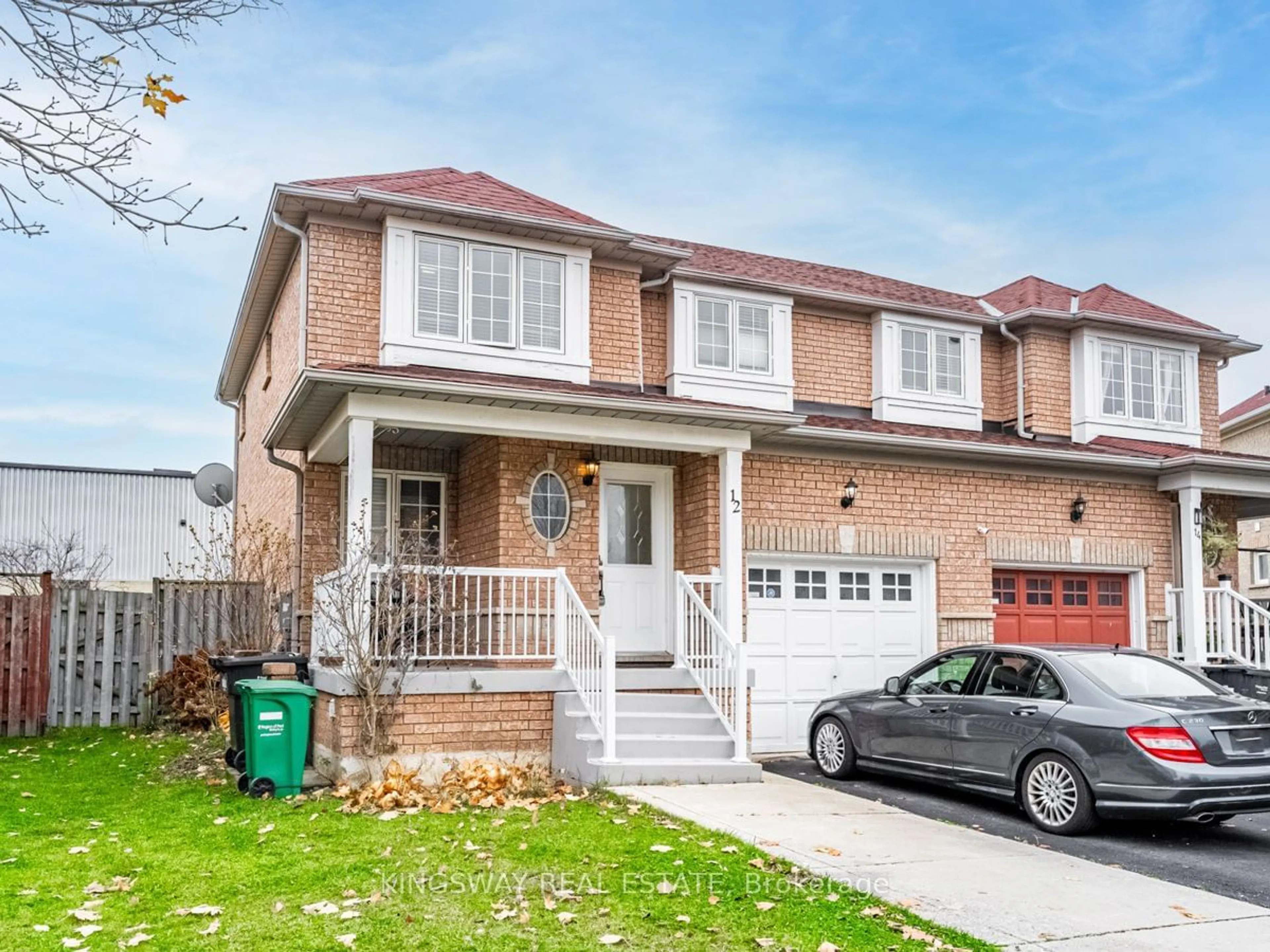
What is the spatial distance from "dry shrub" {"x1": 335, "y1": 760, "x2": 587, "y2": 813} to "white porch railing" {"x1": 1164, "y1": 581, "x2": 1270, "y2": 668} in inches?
365

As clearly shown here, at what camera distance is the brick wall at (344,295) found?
12.2 meters

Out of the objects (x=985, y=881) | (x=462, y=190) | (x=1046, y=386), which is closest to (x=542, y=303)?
(x=462, y=190)

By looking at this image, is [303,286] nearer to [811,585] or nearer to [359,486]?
[359,486]

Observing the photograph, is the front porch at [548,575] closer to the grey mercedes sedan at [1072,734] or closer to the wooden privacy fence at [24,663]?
the grey mercedes sedan at [1072,734]

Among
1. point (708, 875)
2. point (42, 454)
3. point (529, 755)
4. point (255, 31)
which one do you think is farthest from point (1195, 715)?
point (42, 454)

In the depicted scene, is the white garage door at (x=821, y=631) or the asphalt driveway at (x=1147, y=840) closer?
the asphalt driveway at (x=1147, y=840)

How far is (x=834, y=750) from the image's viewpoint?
11055 mm

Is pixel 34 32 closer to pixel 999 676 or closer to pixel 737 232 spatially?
pixel 999 676

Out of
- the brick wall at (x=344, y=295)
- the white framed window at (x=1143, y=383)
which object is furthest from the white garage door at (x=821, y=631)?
the brick wall at (x=344, y=295)

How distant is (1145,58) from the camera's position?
14.5m

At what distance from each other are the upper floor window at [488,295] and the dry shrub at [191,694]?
187 inches

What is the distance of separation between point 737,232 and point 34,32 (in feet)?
65.3

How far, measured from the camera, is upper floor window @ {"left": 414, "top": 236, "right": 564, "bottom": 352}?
12.5 m

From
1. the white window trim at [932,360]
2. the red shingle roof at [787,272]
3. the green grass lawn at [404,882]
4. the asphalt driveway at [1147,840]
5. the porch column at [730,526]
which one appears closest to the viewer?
the green grass lawn at [404,882]
